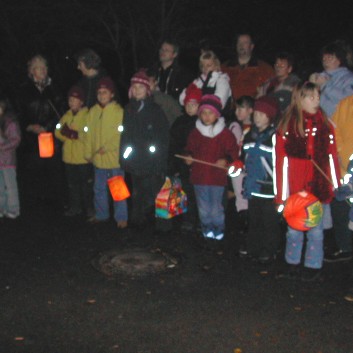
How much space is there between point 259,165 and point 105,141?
2.22 metres

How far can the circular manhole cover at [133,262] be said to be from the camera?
6.27 m

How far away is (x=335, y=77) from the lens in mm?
6738

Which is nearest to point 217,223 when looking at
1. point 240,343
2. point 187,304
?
point 187,304

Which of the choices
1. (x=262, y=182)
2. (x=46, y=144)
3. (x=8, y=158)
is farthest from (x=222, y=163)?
(x=8, y=158)

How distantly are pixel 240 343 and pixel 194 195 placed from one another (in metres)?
3.07

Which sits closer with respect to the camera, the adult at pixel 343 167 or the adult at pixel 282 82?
the adult at pixel 343 167

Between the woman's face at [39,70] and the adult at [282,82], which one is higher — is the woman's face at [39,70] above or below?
above

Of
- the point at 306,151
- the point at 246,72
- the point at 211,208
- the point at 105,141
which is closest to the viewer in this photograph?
the point at 306,151

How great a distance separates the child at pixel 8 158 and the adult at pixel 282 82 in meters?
3.25

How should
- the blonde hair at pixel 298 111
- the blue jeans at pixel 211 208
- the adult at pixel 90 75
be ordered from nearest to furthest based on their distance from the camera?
1. the blonde hair at pixel 298 111
2. the blue jeans at pixel 211 208
3. the adult at pixel 90 75

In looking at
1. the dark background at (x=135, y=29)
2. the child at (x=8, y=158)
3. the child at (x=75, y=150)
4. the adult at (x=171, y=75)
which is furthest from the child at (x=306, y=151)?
the dark background at (x=135, y=29)

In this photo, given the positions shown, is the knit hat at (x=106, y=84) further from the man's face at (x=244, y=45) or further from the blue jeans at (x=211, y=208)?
the man's face at (x=244, y=45)

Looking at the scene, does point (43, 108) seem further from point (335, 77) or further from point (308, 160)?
point (308, 160)

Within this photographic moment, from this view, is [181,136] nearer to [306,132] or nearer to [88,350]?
[306,132]
